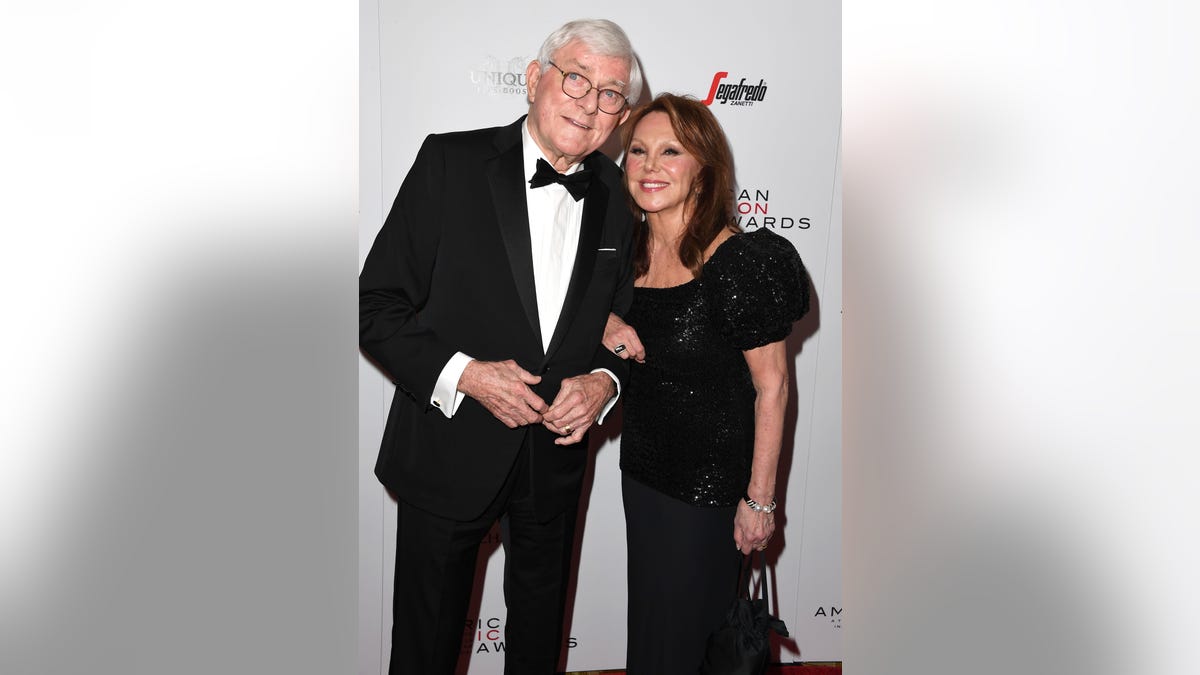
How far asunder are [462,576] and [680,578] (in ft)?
1.77

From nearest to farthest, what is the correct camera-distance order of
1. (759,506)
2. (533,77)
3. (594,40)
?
1. (594,40)
2. (533,77)
3. (759,506)

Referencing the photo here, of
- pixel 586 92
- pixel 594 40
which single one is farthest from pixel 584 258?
pixel 594 40

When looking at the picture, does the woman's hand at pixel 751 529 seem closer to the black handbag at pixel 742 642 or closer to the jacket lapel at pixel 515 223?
the black handbag at pixel 742 642

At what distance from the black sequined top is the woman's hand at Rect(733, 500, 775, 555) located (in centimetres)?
5

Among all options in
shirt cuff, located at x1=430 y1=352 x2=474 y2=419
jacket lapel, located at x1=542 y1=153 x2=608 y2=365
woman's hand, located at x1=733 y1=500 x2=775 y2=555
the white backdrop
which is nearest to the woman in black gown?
woman's hand, located at x1=733 y1=500 x2=775 y2=555

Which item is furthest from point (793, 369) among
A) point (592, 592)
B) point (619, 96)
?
point (619, 96)

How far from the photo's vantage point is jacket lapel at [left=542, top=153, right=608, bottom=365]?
1.65m

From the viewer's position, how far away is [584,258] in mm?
1679

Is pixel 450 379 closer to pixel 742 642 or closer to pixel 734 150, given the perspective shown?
pixel 742 642

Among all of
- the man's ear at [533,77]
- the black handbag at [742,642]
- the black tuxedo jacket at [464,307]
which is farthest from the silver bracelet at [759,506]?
the man's ear at [533,77]

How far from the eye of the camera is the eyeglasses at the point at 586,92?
5.08 ft

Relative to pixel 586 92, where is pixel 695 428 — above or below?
below
